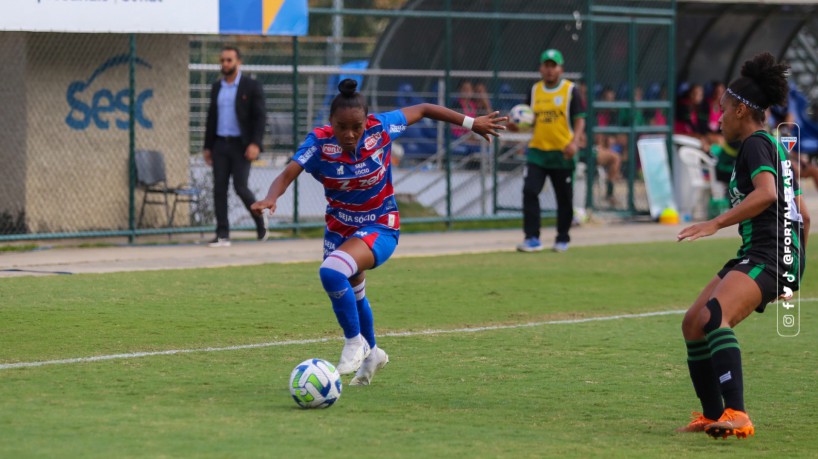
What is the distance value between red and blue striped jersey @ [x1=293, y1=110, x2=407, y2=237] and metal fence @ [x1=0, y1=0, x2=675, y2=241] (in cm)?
831

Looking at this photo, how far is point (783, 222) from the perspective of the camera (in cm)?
662

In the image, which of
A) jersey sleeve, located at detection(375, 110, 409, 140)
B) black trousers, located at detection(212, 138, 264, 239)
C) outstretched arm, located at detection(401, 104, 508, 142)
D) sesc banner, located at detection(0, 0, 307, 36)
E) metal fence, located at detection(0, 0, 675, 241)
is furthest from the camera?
metal fence, located at detection(0, 0, 675, 241)

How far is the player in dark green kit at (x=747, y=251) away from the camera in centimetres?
646

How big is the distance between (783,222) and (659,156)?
582 inches

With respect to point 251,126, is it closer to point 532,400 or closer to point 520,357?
point 520,357

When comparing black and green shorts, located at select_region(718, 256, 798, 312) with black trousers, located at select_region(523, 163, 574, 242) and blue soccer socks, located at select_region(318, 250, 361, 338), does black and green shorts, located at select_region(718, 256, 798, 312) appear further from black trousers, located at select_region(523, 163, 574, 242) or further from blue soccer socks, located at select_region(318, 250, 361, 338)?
black trousers, located at select_region(523, 163, 574, 242)

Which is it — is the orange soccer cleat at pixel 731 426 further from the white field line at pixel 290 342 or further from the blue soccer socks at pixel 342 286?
the white field line at pixel 290 342

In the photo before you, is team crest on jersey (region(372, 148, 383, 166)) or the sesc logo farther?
the sesc logo

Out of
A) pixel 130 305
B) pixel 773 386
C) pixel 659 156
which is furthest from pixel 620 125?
pixel 773 386

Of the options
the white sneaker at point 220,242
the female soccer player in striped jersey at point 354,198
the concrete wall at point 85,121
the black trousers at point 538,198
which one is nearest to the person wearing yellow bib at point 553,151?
the black trousers at point 538,198

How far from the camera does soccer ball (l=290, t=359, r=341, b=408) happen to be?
701cm

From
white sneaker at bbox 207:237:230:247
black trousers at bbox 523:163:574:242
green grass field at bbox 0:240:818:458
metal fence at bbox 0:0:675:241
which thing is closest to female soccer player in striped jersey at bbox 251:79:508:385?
green grass field at bbox 0:240:818:458

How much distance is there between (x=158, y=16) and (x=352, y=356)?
8.84 m

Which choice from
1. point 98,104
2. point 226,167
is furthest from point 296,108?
point 98,104
